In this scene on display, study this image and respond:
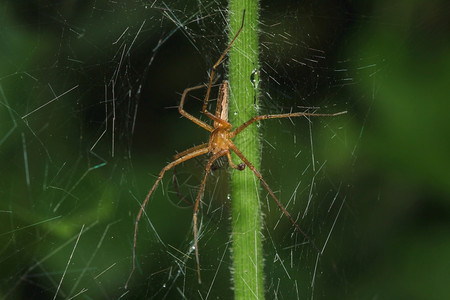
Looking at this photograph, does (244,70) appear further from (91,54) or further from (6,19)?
(6,19)

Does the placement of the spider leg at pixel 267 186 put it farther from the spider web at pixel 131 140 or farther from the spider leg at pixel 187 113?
the spider leg at pixel 187 113

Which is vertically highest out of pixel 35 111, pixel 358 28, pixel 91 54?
pixel 358 28

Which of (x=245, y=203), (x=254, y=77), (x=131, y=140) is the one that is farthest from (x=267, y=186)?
(x=131, y=140)

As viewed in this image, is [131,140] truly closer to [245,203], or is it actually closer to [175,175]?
[175,175]

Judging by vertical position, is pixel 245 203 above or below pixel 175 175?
above

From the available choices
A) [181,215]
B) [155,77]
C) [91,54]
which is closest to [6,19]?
[91,54]

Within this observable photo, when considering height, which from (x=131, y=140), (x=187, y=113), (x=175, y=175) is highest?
(x=187, y=113)

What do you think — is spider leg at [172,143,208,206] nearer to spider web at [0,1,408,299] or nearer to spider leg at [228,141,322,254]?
spider web at [0,1,408,299]

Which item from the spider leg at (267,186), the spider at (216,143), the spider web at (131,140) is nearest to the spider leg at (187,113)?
the spider at (216,143)
